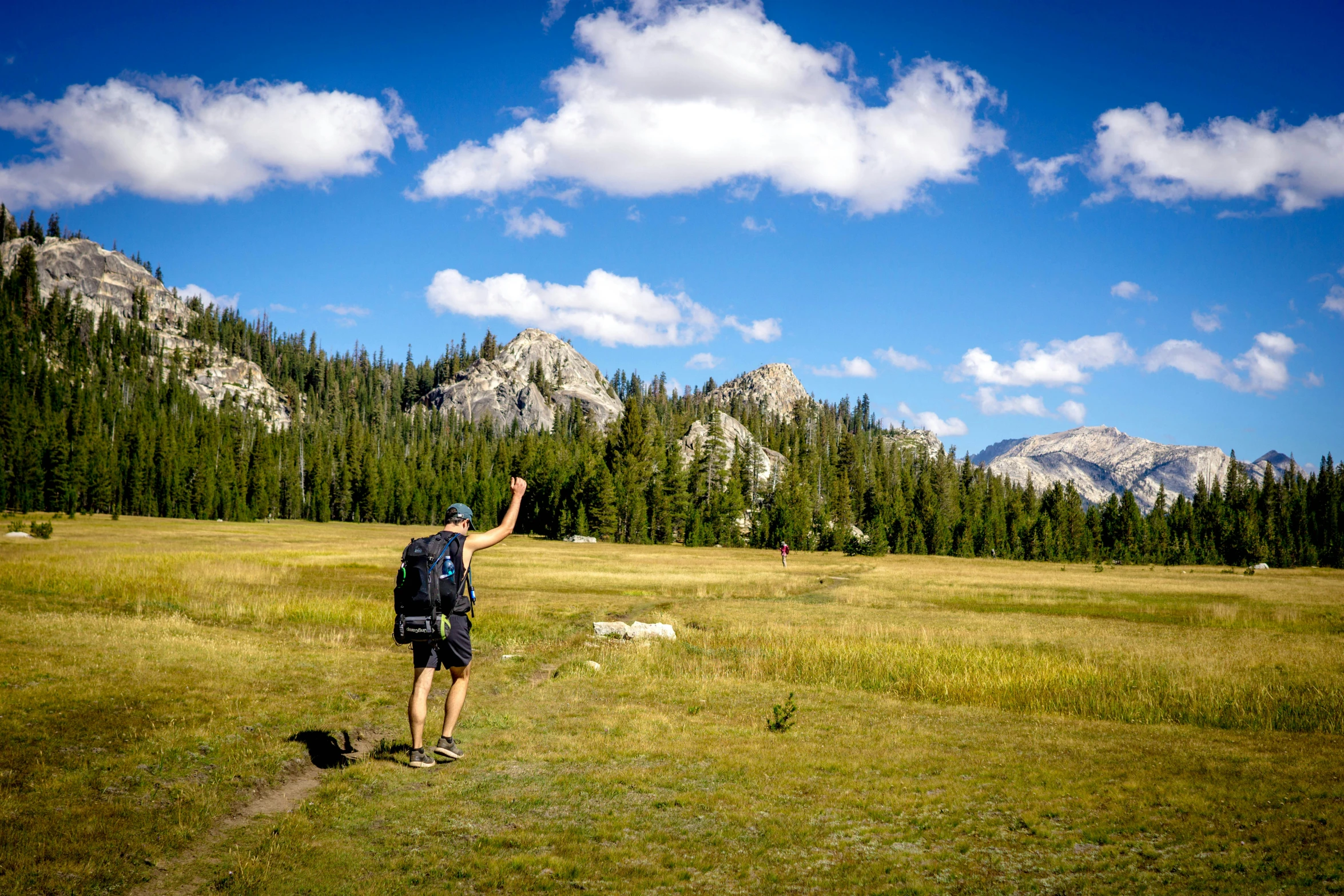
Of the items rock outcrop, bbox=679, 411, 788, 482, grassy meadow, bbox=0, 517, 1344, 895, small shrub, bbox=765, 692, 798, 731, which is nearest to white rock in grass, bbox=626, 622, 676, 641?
grassy meadow, bbox=0, 517, 1344, 895

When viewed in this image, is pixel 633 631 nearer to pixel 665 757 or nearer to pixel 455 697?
pixel 665 757

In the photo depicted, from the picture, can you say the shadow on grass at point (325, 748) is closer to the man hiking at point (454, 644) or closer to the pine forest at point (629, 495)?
the man hiking at point (454, 644)

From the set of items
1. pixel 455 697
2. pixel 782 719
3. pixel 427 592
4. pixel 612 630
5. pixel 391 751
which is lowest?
pixel 612 630

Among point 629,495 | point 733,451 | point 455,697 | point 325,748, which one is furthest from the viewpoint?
point 733,451

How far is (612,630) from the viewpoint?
25.4 meters

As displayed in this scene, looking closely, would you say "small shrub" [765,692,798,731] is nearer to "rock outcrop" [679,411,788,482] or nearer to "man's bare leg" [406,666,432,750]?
"man's bare leg" [406,666,432,750]

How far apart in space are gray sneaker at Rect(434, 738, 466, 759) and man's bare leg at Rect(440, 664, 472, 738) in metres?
0.08

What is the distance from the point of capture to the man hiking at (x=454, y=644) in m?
10.2

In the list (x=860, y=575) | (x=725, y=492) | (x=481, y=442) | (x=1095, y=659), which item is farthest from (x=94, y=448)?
(x=1095, y=659)

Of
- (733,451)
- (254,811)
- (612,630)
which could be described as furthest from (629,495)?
(254,811)

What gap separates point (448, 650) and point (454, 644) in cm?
10

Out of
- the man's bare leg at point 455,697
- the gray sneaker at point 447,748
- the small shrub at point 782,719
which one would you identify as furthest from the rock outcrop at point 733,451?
the man's bare leg at point 455,697

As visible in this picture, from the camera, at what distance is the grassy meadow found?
761cm

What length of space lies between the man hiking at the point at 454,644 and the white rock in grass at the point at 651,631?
1425 centimetres
